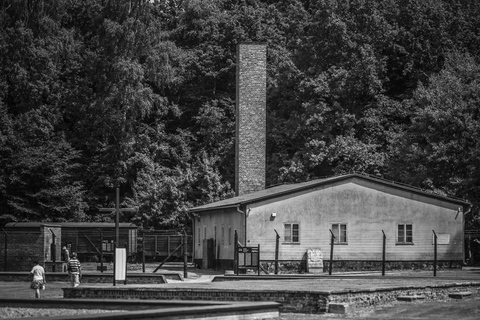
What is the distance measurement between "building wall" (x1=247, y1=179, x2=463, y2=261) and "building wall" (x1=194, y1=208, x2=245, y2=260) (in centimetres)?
136

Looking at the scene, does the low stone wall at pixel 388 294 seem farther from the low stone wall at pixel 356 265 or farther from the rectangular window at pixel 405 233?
the rectangular window at pixel 405 233

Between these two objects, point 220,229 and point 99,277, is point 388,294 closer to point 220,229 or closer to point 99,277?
point 99,277

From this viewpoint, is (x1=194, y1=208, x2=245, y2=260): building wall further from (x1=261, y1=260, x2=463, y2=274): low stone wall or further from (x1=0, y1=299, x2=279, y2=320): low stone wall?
(x1=0, y1=299, x2=279, y2=320): low stone wall

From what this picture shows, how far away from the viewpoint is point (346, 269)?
5006cm

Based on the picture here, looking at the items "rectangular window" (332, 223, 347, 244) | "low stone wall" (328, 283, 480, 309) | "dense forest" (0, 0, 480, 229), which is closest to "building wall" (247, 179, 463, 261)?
"rectangular window" (332, 223, 347, 244)

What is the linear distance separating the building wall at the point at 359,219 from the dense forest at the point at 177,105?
1173 cm

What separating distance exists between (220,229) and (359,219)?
7.56m

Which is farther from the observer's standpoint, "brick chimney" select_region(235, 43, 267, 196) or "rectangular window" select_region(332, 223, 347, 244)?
"brick chimney" select_region(235, 43, 267, 196)

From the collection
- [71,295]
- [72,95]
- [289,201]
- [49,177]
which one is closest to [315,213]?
[289,201]

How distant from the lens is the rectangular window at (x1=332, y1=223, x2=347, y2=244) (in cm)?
5072

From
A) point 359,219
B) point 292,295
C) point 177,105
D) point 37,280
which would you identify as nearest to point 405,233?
point 359,219

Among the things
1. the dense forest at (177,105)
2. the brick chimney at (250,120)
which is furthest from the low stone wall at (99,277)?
the dense forest at (177,105)

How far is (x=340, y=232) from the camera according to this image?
50.8 meters

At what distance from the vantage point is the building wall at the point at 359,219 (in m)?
50.0
